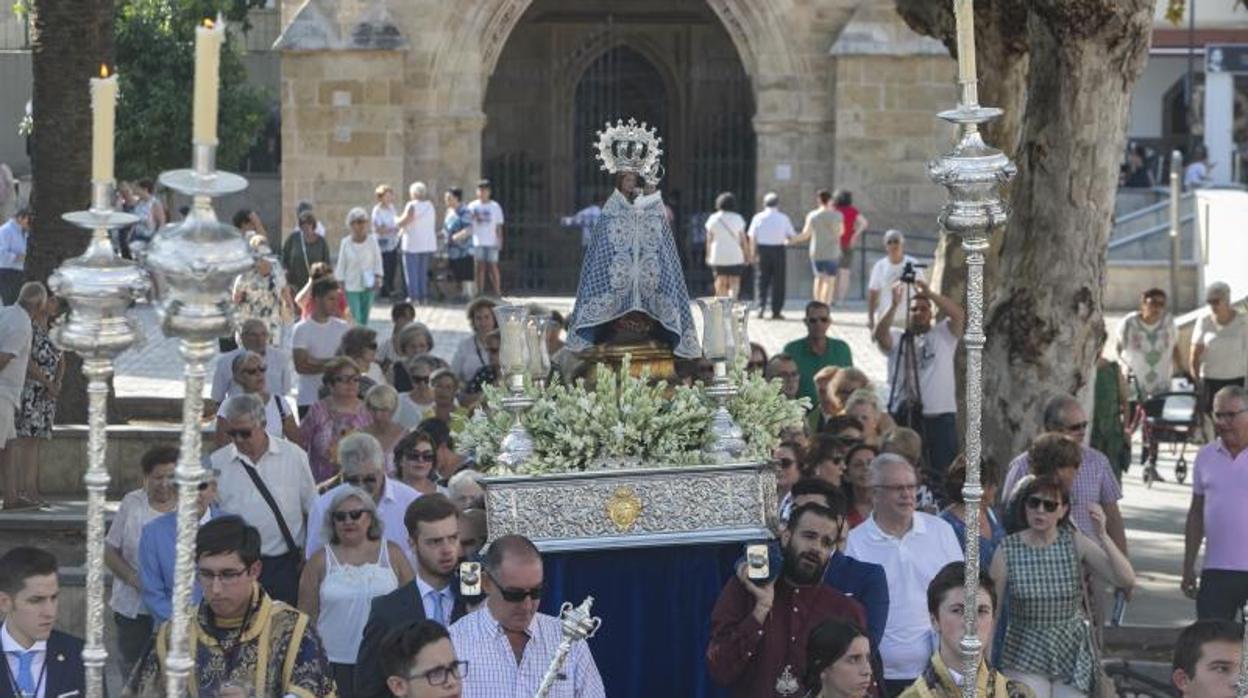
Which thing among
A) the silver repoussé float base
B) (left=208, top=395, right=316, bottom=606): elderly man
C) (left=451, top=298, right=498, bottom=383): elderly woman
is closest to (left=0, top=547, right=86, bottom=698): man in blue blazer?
the silver repoussé float base

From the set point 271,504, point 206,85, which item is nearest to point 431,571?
point 271,504

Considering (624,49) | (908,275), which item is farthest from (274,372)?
(624,49)

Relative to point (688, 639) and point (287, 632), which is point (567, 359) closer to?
point (688, 639)

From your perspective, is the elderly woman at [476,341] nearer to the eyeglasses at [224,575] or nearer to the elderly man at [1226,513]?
the elderly man at [1226,513]

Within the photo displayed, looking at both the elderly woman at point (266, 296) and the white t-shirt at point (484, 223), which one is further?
the white t-shirt at point (484, 223)

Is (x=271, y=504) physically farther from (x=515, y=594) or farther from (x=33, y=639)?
(x=515, y=594)

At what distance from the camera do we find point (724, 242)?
26203 mm

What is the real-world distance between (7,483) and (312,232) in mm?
7969

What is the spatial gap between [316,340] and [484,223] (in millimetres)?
12483

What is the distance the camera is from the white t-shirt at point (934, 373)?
15172 mm

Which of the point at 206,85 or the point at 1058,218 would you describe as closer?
the point at 206,85

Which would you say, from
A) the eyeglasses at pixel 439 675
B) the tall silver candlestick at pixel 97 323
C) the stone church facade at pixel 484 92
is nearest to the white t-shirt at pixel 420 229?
the stone church facade at pixel 484 92

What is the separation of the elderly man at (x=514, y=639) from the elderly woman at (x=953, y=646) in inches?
38.5

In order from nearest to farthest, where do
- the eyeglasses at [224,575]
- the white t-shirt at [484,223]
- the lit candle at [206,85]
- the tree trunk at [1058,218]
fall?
the lit candle at [206,85] < the eyeglasses at [224,575] < the tree trunk at [1058,218] < the white t-shirt at [484,223]
